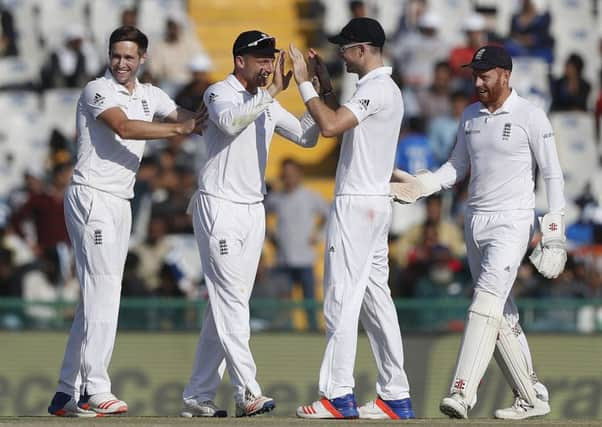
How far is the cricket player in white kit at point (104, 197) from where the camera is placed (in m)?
8.95

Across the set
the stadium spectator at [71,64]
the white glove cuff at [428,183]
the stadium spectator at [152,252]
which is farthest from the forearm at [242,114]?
the stadium spectator at [71,64]

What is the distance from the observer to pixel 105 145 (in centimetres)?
910

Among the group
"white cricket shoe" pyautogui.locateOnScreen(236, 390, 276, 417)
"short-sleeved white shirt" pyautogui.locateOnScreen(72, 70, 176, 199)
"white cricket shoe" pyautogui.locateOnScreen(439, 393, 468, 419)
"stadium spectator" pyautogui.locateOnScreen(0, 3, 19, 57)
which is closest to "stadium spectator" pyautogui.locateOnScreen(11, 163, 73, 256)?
"stadium spectator" pyautogui.locateOnScreen(0, 3, 19, 57)

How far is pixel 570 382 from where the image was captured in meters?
12.1

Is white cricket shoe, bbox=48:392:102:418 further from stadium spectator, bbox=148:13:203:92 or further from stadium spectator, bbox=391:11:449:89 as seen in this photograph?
stadium spectator, bbox=148:13:203:92

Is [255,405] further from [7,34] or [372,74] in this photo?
[7,34]

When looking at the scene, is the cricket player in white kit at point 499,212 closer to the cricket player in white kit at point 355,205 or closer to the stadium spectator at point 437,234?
the cricket player in white kit at point 355,205

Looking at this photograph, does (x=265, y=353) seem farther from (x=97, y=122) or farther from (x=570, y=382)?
(x=97, y=122)

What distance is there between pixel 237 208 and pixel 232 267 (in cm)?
35

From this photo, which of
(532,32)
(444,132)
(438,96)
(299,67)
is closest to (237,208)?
(299,67)

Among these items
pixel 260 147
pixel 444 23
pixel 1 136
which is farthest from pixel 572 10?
pixel 260 147

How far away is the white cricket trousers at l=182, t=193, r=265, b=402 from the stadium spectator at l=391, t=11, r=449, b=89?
24.5ft

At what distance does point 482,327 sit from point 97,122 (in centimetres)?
262

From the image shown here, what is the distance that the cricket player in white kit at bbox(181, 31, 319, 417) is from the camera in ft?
29.2
